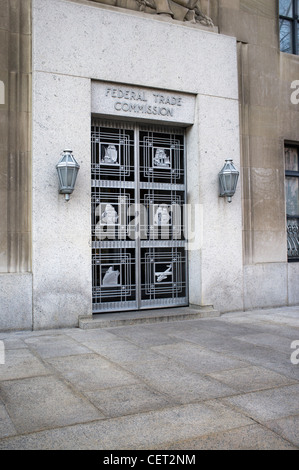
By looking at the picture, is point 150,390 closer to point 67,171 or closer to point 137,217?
point 67,171

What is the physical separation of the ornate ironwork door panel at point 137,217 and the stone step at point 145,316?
0.76 ft

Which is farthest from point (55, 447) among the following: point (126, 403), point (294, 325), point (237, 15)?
point (237, 15)

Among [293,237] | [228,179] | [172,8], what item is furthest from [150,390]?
[172,8]

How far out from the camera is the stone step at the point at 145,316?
7.30 m

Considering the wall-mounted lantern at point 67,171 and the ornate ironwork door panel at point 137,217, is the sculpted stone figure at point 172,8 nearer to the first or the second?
the ornate ironwork door panel at point 137,217

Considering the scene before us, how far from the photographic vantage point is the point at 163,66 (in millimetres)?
8336

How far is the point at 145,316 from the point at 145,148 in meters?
3.17

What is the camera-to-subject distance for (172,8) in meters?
8.69

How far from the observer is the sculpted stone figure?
8.23 metres

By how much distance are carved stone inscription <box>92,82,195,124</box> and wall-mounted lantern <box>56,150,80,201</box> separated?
124 cm

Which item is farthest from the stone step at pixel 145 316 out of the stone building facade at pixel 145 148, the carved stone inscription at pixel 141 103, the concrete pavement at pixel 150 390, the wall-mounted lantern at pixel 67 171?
the carved stone inscription at pixel 141 103

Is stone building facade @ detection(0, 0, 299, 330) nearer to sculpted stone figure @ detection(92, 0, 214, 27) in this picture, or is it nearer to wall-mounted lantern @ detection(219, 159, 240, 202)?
sculpted stone figure @ detection(92, 0, 214, 27)

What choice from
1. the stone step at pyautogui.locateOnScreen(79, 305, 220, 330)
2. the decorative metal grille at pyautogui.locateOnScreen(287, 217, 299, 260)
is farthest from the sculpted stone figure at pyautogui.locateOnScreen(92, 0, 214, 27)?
the stone step at pyautogui.locateOnScreen(79, 305, 220, 330)

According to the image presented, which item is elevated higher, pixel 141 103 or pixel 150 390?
pixel 141 103
